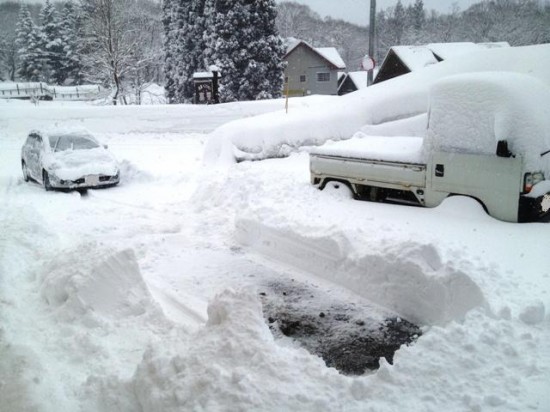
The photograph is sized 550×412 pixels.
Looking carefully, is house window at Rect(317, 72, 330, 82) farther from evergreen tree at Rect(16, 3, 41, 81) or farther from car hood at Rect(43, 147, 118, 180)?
car hood at Rect(43, 147, 118, 180)

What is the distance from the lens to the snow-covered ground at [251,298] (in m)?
3.28

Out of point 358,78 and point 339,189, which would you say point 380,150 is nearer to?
point 339,189

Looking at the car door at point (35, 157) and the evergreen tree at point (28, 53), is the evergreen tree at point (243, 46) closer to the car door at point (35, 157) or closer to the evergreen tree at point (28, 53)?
the evergreen tree at point (28, 53)

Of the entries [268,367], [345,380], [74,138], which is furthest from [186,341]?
[74,138]

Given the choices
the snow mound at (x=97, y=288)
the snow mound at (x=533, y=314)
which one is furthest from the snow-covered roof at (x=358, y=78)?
the snow mound at (x=533, y=314)

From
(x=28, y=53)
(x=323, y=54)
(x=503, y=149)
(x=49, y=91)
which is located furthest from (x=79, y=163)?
(x=323, y=54)

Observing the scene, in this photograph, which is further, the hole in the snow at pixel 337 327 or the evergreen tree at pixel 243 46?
the evergreen tree at pixel 243 46

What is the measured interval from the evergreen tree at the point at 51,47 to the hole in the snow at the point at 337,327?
3244 cm

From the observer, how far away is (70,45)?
37.4 meters

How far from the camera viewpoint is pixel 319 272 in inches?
248

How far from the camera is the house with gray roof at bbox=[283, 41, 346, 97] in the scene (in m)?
48.9

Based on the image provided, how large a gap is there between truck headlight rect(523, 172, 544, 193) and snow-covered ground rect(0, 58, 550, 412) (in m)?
0.50

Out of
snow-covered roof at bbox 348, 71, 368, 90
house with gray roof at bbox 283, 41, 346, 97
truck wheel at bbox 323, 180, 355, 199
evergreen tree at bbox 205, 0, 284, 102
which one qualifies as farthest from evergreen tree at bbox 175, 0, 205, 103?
truck wheel at bbox 323, 180, 355, 199

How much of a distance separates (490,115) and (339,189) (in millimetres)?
2892
